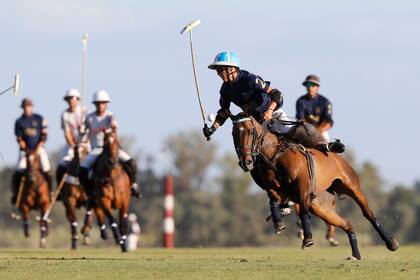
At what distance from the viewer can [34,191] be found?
3256 centimetres

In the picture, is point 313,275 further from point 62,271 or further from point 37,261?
point 37,261

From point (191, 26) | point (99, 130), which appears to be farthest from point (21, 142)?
point (191, 26)

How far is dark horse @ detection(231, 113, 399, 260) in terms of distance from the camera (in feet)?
61.9

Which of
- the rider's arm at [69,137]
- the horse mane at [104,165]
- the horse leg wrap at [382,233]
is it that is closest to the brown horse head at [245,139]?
the horse leg wrap at [382,233]

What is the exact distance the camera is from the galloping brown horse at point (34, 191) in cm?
3214

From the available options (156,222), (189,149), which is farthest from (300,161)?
(189,149)

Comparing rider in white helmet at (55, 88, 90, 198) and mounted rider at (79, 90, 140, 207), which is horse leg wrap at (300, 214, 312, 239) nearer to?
mounted rider at (79, 90, 140, 207)

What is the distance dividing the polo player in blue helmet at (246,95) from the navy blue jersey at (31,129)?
41.6 ft

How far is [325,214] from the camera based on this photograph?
66.2ft

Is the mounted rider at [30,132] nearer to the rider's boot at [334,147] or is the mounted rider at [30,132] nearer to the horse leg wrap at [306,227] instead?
the rider's boot at [334,147]

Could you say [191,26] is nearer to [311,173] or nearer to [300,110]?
[311,173]

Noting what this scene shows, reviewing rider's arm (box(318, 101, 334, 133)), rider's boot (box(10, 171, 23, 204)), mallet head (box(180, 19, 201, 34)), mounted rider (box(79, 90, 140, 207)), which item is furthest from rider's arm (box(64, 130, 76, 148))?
mallet head (box(180, 19, 201, 34))

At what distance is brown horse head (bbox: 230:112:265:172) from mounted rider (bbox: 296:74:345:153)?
8487mm

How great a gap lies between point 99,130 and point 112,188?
3.86ft
